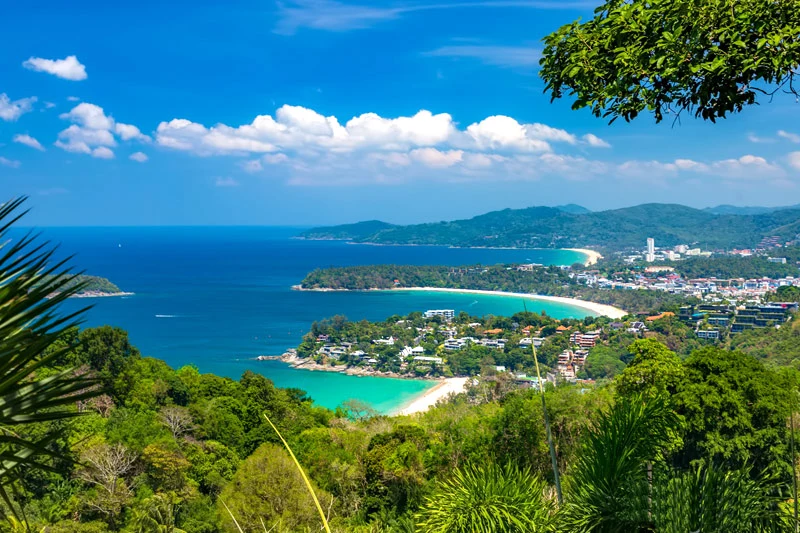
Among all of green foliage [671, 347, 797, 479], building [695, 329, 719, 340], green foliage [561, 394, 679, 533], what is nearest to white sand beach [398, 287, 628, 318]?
building [695, 329, 719, 340]

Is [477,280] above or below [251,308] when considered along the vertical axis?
above

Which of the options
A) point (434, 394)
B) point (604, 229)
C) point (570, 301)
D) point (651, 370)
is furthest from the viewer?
point (604, 229)

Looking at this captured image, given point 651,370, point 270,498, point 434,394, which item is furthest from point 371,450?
point 434,394

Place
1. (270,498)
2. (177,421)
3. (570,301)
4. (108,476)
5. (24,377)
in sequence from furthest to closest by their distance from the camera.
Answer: (570,301)
(177,421)
(108,476)
(270,498)
(24,377)

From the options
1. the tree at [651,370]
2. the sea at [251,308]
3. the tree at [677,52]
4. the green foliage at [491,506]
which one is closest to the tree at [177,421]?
the sea at [251,308]

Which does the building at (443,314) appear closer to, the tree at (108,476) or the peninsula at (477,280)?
the peninsula at (477,280)

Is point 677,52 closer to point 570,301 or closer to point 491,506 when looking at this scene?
point 491,506

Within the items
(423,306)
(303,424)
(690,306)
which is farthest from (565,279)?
(303,424)
